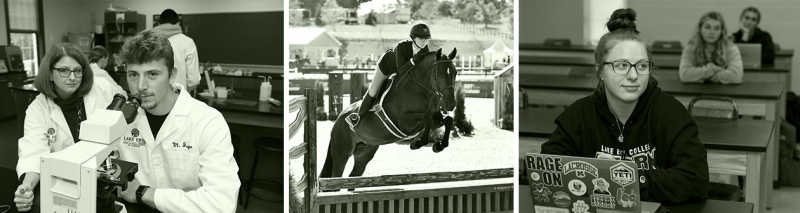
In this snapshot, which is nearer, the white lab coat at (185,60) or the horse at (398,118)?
the white lab coat at (185,60)

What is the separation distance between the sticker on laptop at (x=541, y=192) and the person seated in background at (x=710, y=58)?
358cm

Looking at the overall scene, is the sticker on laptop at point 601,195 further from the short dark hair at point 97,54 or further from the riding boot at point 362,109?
the short dark hair at point 97,54

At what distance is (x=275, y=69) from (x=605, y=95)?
166 cm

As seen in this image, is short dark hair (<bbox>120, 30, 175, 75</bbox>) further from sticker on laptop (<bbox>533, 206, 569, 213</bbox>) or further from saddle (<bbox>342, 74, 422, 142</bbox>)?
sticker on laptop (<bbox>533, 206, 569, 213</bbox>)

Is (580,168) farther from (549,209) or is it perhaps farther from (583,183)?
(549,209)

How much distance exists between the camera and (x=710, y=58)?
16.6ft

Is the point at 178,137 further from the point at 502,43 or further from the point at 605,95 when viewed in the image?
the point at 605,95

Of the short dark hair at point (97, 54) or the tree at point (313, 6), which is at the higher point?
the tree at point (313, 6)

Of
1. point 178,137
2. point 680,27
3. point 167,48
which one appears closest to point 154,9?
point 167,48

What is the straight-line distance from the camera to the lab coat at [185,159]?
2254 millimetres

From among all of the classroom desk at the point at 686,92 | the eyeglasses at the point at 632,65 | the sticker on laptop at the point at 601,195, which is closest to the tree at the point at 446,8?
the eyeglasses at the point at 632,65

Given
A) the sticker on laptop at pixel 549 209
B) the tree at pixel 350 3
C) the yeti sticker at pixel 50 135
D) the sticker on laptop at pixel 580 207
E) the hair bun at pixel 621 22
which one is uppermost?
the tree at pixel 350 3

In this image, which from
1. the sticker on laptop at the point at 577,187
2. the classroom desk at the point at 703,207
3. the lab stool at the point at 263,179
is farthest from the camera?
the lab stool at the point at 263,179

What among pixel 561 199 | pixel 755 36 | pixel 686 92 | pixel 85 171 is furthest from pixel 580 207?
pixel 755 36
